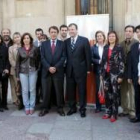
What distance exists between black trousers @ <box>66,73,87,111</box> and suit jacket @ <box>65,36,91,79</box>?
0.11 m

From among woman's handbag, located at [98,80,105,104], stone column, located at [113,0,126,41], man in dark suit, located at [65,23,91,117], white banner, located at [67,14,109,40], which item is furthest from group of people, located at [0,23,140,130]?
stone column, located at [113,0,126,41]

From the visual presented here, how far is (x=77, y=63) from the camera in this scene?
7766 mm

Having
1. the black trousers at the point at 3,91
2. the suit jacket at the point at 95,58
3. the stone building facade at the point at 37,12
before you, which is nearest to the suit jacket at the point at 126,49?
the suit jacket at the point at 95,58

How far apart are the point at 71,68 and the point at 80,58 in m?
0.28

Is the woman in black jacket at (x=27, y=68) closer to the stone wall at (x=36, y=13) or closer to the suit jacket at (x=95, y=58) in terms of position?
the suit jacket at (x=95, y=58)

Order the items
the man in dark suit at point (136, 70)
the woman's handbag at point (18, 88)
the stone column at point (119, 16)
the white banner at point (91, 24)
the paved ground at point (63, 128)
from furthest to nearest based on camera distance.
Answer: the stone column at point (119, 16)
the white banner at point (91, 24)
the woman's handbag at point (18, 88)
the man in dark suit at point (136, 70)
the paved ground at point (63, 128)

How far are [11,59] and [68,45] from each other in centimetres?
136

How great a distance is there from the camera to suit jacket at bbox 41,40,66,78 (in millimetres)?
7789

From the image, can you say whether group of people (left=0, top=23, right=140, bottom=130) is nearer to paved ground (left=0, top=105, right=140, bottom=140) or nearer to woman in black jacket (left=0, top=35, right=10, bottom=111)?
woman in black jacket (left=0, top=35, right=10, bottom=111)

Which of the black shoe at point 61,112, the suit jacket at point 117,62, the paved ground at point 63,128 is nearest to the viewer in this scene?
the paved ground at point 63,128

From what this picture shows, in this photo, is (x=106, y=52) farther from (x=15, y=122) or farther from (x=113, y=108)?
(x=15, y=122)

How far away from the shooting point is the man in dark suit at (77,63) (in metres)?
7.76

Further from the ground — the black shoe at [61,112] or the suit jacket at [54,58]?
the suit jacket at [54,58]

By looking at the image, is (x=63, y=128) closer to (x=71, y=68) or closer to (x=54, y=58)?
(x=71, y=68)
